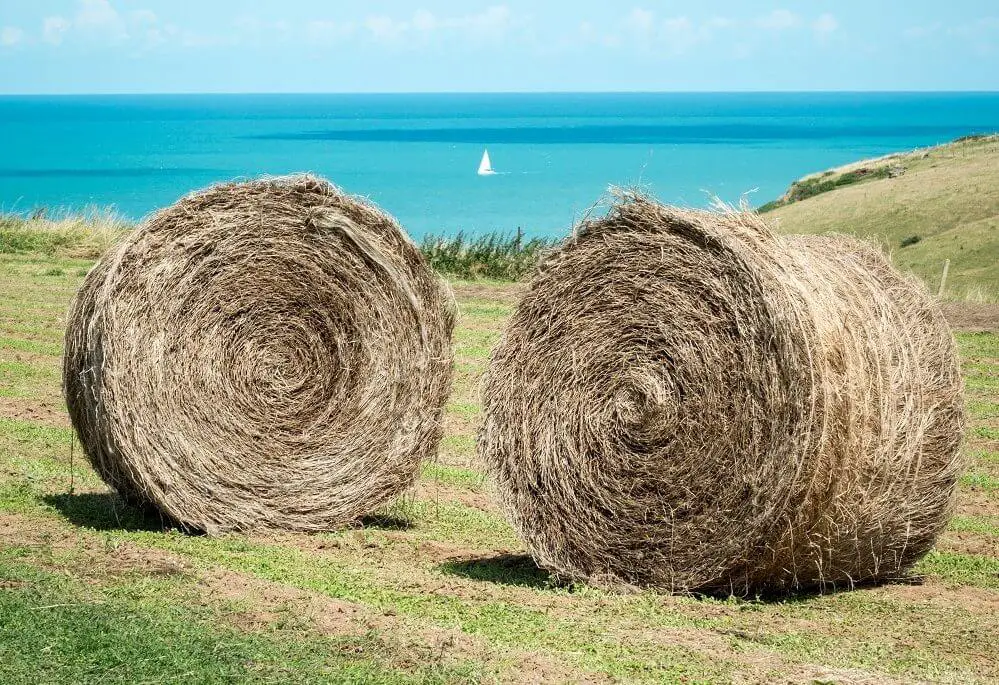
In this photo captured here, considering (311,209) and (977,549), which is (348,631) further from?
(977,549)

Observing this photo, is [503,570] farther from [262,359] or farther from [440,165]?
[440,165]

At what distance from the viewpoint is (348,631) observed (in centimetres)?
659

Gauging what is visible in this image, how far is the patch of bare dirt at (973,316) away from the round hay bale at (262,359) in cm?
1226

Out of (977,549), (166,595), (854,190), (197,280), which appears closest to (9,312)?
(197,280)

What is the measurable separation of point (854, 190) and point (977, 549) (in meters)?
34.4

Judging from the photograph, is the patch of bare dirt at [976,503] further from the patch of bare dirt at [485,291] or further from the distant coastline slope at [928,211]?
the distant coastline slope at [928,211]

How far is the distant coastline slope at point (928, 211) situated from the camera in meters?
27.7

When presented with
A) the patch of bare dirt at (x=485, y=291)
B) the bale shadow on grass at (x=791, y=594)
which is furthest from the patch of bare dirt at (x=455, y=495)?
the patch of bare dirt at (x=485, y=291)

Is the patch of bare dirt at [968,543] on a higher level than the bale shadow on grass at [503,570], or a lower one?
higher

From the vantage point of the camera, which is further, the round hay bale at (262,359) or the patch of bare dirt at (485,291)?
the patch of bare dirt at (485,291)

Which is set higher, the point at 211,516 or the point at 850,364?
the point at 850,364

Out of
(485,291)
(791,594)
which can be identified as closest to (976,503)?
(791,594)

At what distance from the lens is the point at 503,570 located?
324 inches

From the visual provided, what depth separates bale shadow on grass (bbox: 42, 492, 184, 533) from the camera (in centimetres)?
894
